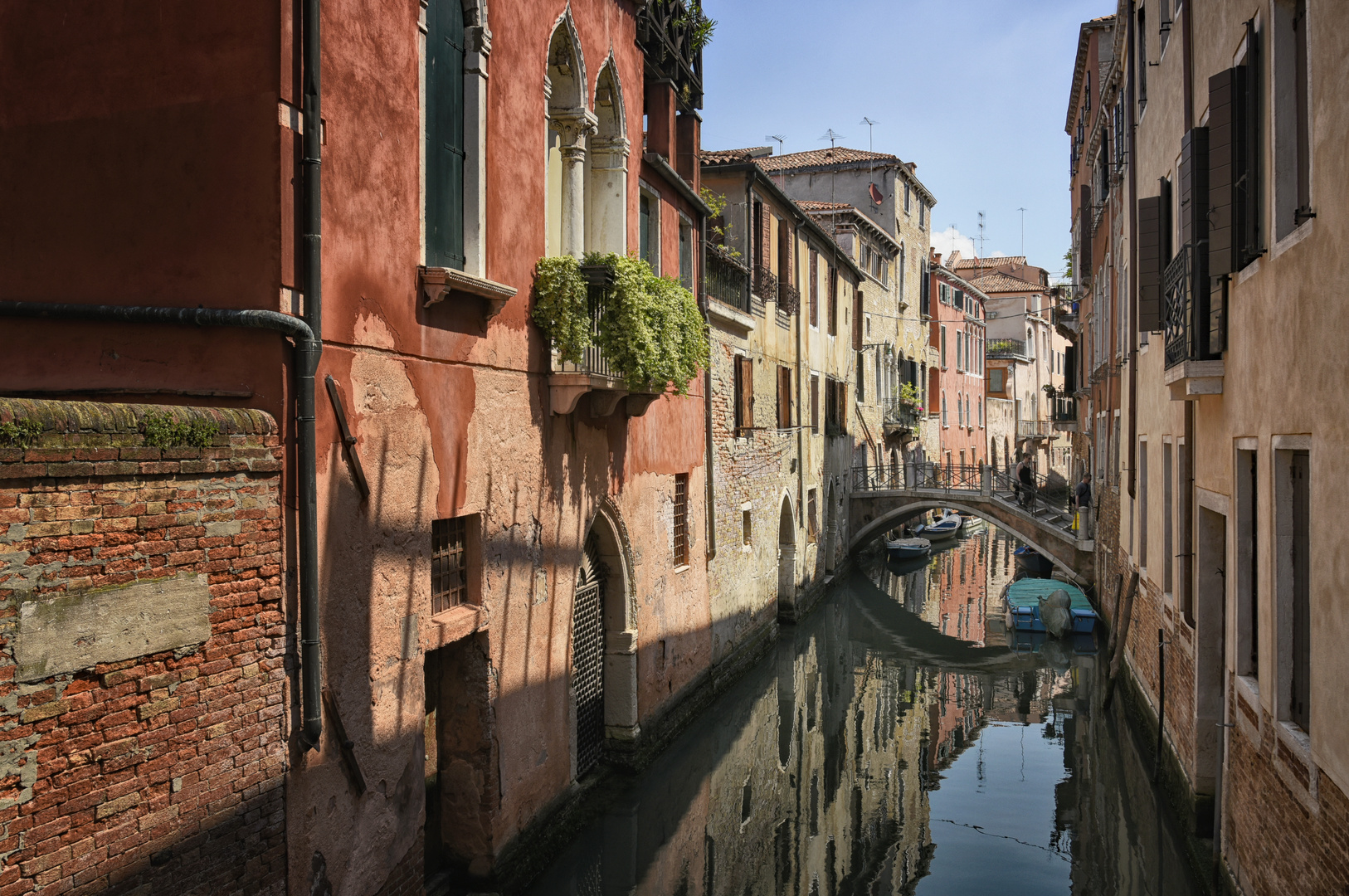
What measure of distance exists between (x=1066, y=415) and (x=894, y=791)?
2132cm

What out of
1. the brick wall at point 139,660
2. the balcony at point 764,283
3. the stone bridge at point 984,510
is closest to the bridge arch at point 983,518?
the stone bridge at point 984,510

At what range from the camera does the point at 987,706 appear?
14891 mm

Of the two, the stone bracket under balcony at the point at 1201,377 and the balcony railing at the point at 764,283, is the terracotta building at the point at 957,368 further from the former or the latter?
the stone bracket under balcony at the point at 1201,377

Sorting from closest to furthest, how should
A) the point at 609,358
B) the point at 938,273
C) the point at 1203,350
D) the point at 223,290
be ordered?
the point at 223,290 < the point at 1203,350 < the point at 609,358 < the point at 938,273

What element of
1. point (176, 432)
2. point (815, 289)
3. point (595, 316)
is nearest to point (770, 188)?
point (815, 289)

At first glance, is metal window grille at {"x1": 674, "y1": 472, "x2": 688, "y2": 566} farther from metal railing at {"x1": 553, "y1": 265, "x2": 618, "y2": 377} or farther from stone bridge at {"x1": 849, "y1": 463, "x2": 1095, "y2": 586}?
stone bridge at {"x1": 849, "y1": 463, "x2": 1095, "y2": 586}

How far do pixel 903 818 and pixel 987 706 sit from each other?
5.17 metres

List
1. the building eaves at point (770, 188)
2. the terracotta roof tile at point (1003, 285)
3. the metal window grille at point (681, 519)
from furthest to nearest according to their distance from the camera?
the terracotta roof tile at point (1003, 285)
the building eaves at point (770, 188)
the metal window grille at point (681, 519)

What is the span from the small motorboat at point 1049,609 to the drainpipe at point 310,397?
16.2 m

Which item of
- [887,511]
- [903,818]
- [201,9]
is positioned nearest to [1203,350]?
[903,818]

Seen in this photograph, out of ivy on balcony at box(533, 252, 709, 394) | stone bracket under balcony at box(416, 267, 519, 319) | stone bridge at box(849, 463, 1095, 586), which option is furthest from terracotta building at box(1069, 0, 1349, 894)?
stone bridge at box(849, 463, 1095, 586)

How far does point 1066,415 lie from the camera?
29922 millimetres

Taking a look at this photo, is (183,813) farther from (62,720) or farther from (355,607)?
(355,607)

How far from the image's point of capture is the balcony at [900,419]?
3032 centimetres
